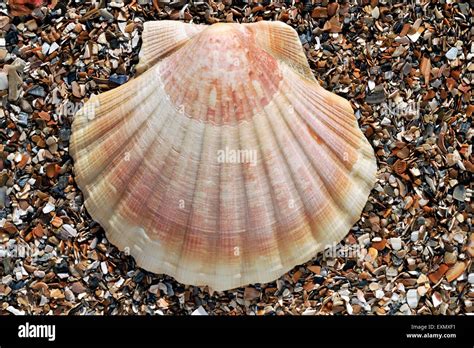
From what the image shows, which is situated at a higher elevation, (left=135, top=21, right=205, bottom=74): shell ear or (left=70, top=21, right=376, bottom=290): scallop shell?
(left=135, top=21, right=205, bottom=74): shell ear

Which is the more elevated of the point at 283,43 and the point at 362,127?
the point at 283,43

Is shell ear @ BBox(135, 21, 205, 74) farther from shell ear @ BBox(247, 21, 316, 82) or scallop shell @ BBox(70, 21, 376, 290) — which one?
shell ear @ BBox(247, 21, 316, 82)

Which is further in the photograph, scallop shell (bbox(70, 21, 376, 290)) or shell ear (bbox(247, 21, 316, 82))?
shell ear (bbox(247, 21, 316, 82))

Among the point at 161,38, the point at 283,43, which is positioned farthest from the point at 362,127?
the point at 161,38

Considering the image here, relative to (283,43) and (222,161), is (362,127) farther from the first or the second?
(222,161)

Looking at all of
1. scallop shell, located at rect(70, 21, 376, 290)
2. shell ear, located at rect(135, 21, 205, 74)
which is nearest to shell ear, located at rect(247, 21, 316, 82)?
scallop shell, located at rect(70, 21, 376, 290)

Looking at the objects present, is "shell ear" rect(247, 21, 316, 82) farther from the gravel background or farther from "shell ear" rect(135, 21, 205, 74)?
"shell ear" rect(135, 21, 205, 74)

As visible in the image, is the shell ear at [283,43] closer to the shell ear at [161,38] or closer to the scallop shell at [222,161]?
the scallop shell at [222,161]
